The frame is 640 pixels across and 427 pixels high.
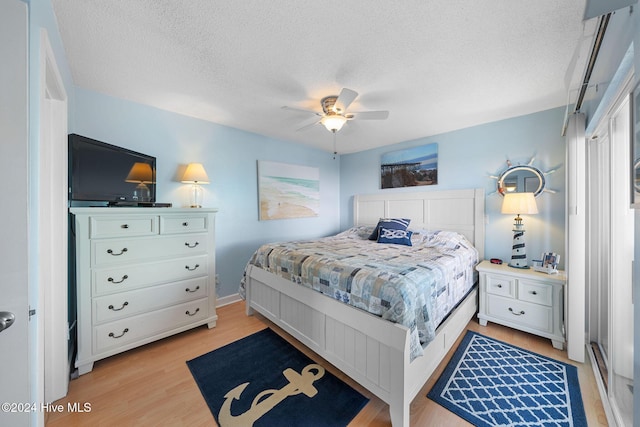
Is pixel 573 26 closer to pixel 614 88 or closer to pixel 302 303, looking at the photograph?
pixel 614 88

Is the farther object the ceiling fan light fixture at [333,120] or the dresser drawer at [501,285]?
the dresser drawer at [501,285]

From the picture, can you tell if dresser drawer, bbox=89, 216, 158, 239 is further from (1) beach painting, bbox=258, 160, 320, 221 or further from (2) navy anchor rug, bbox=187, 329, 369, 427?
(1) beach painting, bbox=258, 160, 320, 221

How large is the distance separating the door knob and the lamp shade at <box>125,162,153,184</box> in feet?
5.71

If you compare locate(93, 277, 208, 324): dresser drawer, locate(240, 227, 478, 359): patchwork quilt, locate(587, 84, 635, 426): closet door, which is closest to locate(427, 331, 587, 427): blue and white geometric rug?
locate(587, 84, 635, 426): closet door

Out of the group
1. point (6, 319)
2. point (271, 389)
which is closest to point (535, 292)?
point (271, 389)

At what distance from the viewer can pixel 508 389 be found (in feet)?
5.40

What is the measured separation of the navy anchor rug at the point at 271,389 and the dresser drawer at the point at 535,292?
1871 millimetres

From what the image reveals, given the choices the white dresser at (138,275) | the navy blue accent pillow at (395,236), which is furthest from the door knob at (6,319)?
the navy blue accent pillow at (395,236)

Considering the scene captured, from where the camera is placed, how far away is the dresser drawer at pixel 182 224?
2.15 meters

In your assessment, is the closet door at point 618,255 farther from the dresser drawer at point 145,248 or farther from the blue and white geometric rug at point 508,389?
the dresser drawer at point 145,248

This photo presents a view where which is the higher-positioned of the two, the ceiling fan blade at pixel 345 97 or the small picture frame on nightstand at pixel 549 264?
the ceiling fan blade at pixel 345 97

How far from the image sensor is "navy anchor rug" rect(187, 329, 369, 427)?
56.8 inches

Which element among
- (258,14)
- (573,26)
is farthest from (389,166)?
(258,14)

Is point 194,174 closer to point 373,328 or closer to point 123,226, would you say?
point 123,226
